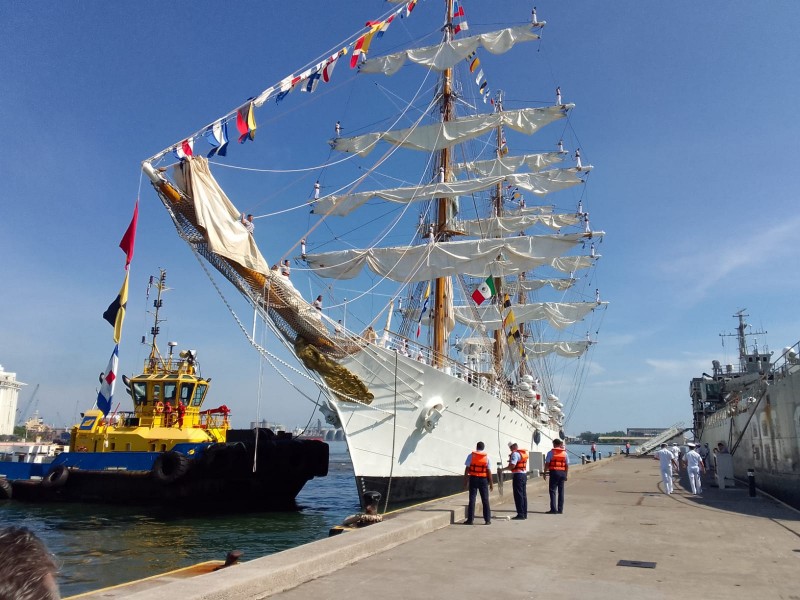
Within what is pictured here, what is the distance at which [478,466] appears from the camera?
954 cm

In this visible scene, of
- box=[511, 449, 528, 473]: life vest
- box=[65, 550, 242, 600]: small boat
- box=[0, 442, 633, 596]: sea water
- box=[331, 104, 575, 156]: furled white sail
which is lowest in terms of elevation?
box=[0, 442, 633, 596]: sea water

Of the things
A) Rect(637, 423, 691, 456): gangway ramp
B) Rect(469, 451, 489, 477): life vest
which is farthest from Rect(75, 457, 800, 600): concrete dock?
Rect(637, 423, 691, 456): gangway ramp

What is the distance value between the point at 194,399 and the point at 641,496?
602 inches

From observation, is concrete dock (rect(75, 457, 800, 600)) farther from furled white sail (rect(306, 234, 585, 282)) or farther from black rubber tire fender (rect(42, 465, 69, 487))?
black rubber tire fender (rect(42, 465, 69, 487))

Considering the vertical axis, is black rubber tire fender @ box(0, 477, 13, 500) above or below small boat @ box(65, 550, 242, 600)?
below

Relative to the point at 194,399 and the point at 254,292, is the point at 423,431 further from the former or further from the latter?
the point at 194,399

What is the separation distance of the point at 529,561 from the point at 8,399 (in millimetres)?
88942

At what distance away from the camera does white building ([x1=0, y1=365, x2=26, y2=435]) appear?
251 ft

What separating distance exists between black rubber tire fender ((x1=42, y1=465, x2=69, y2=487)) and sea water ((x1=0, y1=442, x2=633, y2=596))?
67 centimetres

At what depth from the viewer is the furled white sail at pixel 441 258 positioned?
73.8 ft

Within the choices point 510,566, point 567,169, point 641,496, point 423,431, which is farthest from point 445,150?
point 510,566

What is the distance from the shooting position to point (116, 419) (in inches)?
884

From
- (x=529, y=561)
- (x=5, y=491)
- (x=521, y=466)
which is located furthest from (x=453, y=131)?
(x=529, y=561)

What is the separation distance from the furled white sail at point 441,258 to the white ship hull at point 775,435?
948cm
